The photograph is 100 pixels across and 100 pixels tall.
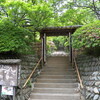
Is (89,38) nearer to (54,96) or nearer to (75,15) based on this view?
(54,96)

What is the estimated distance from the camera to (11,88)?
4.81 m

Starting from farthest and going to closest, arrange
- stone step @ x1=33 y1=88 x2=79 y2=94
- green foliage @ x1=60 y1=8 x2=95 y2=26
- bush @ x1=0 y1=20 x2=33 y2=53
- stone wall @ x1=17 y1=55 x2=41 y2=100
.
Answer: green foliage @ x1=60 y1=8 x2=95 y2=26 → stone step @ x1=33 y1=88 x2=79 y2=94 → bush @ x1=0 y1=20 x2=33 y2=53 → stone wall @ x1=17 y1=55 x2=41 y2=100

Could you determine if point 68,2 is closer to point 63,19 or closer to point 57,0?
point 57,0

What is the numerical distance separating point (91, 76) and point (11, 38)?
4326 mm

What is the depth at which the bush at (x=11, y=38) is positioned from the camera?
20.0ft

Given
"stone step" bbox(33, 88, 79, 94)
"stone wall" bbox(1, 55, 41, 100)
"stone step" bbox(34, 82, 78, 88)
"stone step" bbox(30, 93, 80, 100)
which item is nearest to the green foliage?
"stone wall" bbox(1, 55, 41, 100)

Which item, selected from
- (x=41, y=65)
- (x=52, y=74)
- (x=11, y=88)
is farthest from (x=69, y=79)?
(x=11, y=88)

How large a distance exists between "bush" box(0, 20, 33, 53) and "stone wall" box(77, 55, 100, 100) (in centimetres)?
348

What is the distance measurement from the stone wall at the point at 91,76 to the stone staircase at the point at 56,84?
0.57 m

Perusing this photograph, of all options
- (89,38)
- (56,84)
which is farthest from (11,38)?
(89,38)

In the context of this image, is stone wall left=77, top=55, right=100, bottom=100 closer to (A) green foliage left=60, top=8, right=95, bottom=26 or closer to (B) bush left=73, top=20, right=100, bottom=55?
(B) bush left=73, top=20, right=100, bottom=55

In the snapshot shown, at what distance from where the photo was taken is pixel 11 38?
6422 millimetres

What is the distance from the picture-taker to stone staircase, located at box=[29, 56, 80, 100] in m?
6.09

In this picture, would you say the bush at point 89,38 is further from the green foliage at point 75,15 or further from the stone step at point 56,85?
the green foliage at point 75,15
